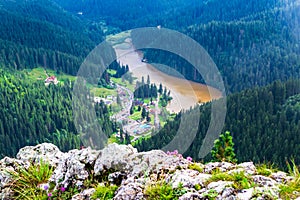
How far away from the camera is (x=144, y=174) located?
39.8 ft

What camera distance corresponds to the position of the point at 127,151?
1351cm

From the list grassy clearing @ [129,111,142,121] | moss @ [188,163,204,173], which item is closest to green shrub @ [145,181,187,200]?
moss @ [188,163,204,173]

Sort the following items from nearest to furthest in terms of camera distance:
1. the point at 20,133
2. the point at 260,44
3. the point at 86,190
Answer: the point at 86,190, the point at 20,133, the point at 260,44

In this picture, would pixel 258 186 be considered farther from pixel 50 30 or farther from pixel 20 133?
pixel 50 30

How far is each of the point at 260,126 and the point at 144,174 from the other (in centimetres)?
7200

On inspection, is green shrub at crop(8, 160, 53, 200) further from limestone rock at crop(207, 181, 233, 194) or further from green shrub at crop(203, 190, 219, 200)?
limestone rock at crop(207, 181, 233, 194)

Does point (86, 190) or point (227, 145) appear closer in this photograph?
point (86, 190)

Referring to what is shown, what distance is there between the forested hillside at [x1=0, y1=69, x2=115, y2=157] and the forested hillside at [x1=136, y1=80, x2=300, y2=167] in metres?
24.2

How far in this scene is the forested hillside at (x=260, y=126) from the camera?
7138cm

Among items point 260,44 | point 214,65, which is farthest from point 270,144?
point 260,44

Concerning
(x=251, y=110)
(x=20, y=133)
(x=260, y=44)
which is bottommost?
(x=20, y=133)

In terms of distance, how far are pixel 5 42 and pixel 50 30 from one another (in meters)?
34.9

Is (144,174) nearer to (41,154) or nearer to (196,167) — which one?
(196,167)

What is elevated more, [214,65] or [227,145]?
[214,65]
